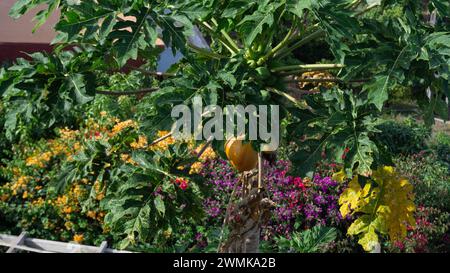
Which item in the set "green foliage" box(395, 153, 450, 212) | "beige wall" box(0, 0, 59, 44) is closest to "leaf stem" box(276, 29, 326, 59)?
"green foliage" box(395, 153, 450, 212)

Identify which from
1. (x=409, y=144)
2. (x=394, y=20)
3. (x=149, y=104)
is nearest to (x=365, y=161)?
(x=394, y=20)

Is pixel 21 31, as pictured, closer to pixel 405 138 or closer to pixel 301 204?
pixel 405 138

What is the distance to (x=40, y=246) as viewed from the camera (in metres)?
4.87

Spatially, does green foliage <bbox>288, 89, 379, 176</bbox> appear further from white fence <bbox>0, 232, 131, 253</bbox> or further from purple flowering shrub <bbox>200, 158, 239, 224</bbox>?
purple flowering shrub <bbox>200, 158, 239, 224</bbox>

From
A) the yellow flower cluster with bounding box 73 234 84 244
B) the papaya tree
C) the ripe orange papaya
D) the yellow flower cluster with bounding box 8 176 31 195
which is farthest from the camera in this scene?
the yellow flower cluster with bounding box 8 176 31 195

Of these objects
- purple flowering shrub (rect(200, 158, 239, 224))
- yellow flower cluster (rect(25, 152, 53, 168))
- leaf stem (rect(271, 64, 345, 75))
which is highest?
yellow flower cluster (rect(25, 152, 53, 168))

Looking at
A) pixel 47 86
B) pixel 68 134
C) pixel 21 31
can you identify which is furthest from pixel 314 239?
pixel 21 31

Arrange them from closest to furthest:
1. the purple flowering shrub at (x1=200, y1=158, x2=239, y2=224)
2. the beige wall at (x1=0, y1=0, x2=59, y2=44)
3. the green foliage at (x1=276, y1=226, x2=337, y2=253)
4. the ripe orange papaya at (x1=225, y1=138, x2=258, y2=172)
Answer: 1. the ripe orange papaya at (x1=225, y1=138, x2=258, y2=172)
2. the green foliage at (x1=276, y1=226, x2=337, y2=253)
3. the purple flowering shrub at (x1=200, y1=158, x2=239, y2=224)
4. the beige wall at (x1=0, y1=0, x2=59, y2=44)

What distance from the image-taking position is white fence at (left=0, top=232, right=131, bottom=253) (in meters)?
4.73

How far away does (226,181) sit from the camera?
562 cm

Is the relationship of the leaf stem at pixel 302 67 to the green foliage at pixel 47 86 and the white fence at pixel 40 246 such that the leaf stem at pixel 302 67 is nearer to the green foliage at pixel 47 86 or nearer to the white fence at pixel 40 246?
the green foliage at pixel 47 86
